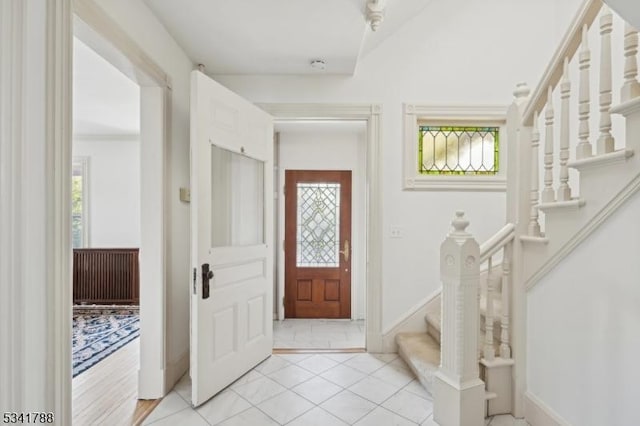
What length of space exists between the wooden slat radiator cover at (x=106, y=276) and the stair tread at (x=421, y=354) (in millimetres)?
3859

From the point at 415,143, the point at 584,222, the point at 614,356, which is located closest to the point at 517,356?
the point at 614,356

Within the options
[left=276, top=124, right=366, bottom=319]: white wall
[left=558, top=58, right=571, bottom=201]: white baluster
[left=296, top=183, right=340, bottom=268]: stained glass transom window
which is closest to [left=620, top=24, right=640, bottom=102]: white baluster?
[left=558, top=58, right=571, bottom=201]: white baluster

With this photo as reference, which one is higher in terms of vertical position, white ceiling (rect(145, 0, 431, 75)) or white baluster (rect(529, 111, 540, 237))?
white ceiling (rect(145, 0, 431, 75))

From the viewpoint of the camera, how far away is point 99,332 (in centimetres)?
359

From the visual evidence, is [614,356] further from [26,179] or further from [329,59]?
[329,59]

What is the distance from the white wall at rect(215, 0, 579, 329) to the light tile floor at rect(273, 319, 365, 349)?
27.1 inches

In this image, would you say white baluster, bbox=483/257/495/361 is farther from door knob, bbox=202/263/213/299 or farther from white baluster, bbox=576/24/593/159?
door knob, bbox=202/263/213/299

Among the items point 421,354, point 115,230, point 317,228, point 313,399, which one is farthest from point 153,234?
point 115,230

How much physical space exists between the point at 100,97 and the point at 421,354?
4134 mm

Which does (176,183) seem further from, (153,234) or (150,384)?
(150,384)

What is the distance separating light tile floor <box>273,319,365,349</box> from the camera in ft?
10.5

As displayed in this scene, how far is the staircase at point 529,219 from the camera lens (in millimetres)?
1340

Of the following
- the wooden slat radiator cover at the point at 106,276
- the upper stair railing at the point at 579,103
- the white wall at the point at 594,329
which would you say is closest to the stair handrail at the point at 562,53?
the upper stair railing at the point at 579,103

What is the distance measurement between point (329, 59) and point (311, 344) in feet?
8.71
